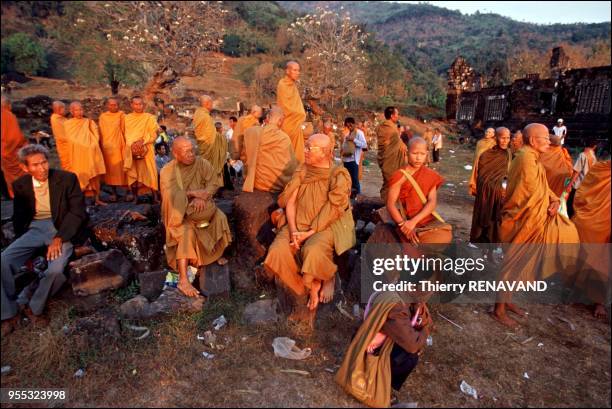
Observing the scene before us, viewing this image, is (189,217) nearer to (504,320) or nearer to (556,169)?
(504,320)

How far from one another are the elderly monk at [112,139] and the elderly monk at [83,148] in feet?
A: 0.67

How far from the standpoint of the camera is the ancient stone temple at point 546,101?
15.7 metres

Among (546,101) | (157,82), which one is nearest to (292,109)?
(157,82)

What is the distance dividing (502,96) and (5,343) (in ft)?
75.7

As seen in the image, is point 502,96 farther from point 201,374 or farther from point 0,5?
point 0,5

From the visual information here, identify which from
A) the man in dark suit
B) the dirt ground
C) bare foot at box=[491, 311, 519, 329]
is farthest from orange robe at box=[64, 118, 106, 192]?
bare foot at box=[491, 311, 519, 329]

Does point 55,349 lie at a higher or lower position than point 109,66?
lower

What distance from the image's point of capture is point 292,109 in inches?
247

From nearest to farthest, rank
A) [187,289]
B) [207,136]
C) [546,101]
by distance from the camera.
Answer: [187,289] → [207,136] → [546,101]

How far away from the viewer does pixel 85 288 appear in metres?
4.25

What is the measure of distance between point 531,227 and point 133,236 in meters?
4.95

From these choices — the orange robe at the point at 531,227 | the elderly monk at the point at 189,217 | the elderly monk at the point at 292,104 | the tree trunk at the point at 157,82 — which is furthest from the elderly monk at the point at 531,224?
the tree trunk at the point at 157,82

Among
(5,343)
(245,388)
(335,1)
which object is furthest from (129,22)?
(335,1)

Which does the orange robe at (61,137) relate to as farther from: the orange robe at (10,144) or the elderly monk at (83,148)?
the orange robe at (10,144)
